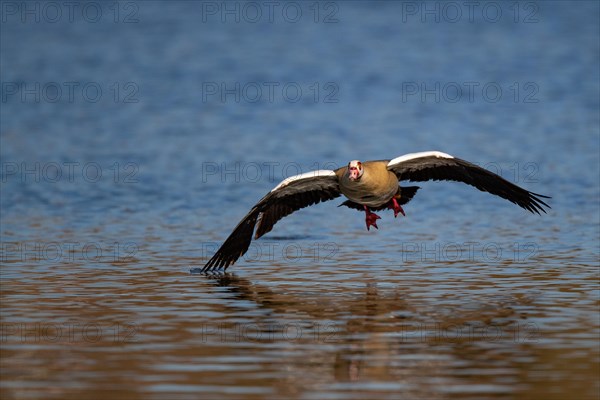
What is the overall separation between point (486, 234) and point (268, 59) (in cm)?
3431

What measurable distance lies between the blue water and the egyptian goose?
1.87ft

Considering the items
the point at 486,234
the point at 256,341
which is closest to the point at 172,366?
the point at 256,341

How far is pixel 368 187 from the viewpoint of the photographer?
15570 mm

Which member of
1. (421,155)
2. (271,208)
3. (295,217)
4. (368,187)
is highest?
(421,155)

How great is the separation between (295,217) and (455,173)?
664 cm

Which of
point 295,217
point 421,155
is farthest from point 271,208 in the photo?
point 295,217

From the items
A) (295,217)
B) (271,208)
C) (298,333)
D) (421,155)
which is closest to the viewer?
(298,333)

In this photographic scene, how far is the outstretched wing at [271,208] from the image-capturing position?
640 inches

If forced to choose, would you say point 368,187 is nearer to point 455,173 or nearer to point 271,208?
point 455,173

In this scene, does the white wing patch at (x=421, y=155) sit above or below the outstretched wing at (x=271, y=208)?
above

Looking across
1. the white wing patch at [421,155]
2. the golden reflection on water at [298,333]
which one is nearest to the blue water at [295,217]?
the golden reflection on water at [298,333]

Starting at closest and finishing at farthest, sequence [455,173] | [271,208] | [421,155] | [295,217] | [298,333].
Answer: [298,333], [421,155], [455,173], [271,208], [295,217]

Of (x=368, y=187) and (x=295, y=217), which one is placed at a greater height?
(x=368, y=187)

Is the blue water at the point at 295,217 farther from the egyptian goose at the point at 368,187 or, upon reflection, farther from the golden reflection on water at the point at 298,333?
the egyptian goose at the point at 368,187
